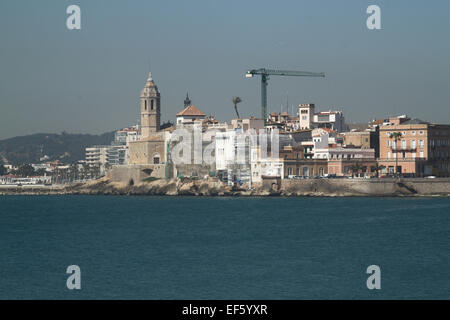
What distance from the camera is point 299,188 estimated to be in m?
103

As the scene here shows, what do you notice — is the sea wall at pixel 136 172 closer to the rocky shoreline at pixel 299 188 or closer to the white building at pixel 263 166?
the rocky shoreline at pixel 299 188

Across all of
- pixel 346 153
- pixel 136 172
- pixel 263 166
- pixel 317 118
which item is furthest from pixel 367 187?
pixel 136 172

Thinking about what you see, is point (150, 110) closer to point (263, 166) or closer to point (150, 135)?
point (150, 135)

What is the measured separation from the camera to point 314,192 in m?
102

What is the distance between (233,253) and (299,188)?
57.6 metres

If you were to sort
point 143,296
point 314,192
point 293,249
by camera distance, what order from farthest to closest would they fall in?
point 314,192
point 293,249
point 143,296

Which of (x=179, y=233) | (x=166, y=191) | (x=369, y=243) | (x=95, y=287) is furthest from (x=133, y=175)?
(x=95, y=287)

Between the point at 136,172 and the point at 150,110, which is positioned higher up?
the point at 150,110

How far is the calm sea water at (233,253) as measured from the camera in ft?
115

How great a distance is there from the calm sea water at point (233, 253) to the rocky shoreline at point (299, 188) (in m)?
16.8

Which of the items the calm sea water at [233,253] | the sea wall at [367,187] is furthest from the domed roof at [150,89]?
the calm sea water at [233,253]

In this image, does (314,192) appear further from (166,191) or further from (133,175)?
(133,175)
